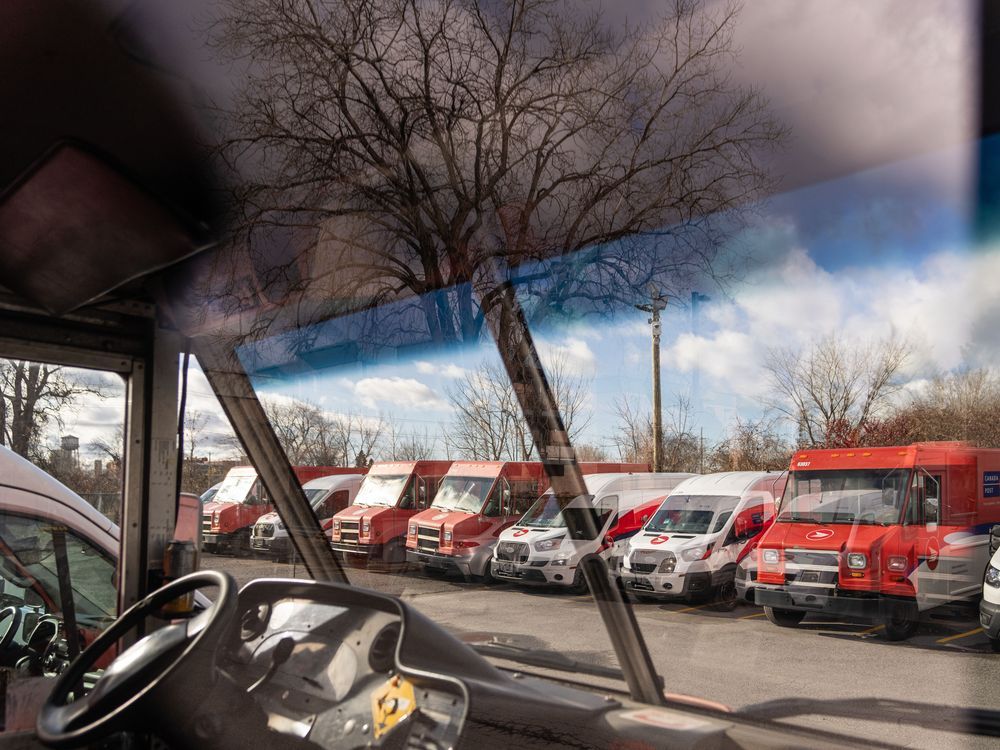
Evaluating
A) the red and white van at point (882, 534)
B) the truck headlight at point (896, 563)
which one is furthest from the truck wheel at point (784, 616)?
the truck headlight at point (896, 563)

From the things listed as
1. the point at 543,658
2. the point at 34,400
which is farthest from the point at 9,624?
the point at 543,658

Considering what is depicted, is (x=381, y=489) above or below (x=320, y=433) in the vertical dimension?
below

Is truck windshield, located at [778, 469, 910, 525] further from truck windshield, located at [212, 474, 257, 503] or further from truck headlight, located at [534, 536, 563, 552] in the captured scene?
truck windshield, located at [212, 474, 257, 503]

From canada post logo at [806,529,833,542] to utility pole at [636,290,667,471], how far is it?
0.38m

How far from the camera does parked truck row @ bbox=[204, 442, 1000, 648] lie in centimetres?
134

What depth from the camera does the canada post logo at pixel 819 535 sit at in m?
1.55

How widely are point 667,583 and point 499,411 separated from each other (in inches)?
27.5

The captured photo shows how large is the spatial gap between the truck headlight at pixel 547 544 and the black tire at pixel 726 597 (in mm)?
514

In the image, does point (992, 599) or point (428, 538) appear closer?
point (992, 599)

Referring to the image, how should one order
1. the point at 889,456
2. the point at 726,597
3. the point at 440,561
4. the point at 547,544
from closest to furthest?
the point at 889,456 → the point at 726,597 → the point at 547,544 → the point at 440,561

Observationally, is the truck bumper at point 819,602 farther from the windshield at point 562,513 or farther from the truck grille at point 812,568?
the windshield at point 562,513

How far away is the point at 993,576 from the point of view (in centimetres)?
128

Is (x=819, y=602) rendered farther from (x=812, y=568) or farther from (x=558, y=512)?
(x=558, y=512)

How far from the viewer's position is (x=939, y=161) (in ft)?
4.42
